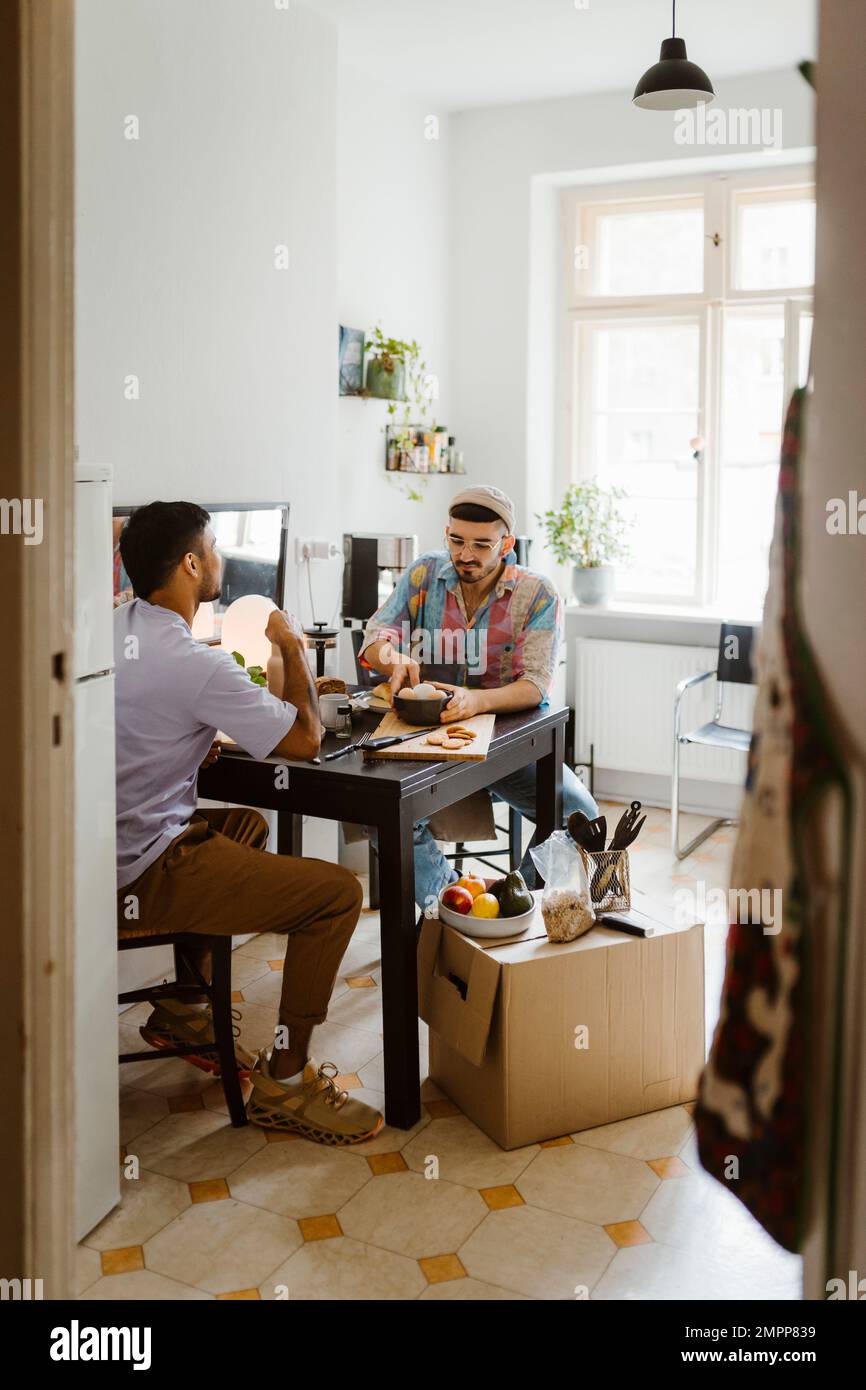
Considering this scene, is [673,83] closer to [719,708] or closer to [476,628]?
[476,628]

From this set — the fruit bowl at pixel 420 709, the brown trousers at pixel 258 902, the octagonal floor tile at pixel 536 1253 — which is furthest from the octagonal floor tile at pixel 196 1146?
the fruit bowl at pixel 420 709

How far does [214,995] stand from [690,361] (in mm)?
3764

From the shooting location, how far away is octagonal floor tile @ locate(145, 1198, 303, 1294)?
2209 mm

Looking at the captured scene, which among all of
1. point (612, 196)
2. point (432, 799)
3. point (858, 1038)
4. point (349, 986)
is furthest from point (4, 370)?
point (612, 196)

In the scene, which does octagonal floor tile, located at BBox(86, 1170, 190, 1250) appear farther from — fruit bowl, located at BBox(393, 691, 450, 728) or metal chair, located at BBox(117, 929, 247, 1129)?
fruit bowl, located at BBox(393, 691, 450, 728)

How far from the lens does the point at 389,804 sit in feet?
8.59

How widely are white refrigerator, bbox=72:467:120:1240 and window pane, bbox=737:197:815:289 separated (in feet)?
12.2

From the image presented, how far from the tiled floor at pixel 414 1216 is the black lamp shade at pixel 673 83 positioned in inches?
108

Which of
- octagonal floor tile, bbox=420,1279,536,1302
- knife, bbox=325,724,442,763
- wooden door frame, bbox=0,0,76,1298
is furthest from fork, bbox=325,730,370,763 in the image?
wooden door frame, bbox=0,0,76,1298

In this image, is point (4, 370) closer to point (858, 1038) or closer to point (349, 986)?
point (858, 1038)

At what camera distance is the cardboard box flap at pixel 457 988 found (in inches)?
102

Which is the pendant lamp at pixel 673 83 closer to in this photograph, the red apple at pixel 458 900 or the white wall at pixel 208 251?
the white wall at pixel 208 251

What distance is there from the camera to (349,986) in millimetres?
3496
